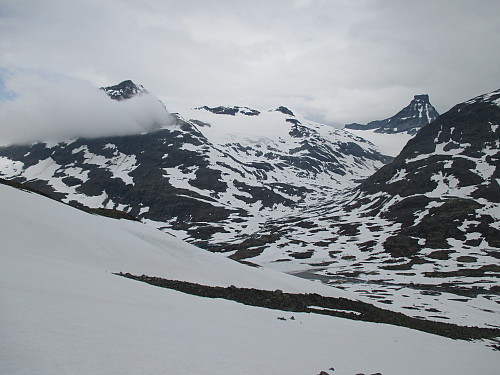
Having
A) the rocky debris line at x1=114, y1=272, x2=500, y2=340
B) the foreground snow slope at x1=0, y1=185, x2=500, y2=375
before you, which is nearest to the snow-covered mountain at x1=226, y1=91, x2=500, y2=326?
the rocky debris line at x1=114, y1=272, x2=500, y2=340

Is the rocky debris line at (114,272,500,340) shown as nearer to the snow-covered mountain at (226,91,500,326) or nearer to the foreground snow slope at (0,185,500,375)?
the foreground snow slope at (0,185,500,375)

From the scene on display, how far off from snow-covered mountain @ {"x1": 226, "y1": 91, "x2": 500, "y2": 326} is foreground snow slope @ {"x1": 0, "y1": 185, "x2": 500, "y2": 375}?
30.2m

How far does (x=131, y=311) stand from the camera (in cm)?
1198

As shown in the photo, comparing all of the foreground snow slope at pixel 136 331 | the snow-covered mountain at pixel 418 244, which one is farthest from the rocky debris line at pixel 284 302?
the snow-covered mountain at pixel 418 244

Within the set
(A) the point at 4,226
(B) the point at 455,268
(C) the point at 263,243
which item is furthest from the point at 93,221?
(C) the point at 263,243

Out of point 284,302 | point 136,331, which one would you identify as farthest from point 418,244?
point 136,331

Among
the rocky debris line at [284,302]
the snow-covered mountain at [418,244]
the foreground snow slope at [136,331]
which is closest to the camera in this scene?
the foreground snow slope at [136,331]

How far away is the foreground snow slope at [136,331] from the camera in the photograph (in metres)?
7.45

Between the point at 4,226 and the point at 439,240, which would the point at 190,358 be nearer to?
the point at 4,226

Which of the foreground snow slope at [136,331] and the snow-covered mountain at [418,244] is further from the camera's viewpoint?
the snow-covered mountain at [418,244]

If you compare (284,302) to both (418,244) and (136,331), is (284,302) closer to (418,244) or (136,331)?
(136,331)

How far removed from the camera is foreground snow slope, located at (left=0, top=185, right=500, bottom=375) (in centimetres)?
745

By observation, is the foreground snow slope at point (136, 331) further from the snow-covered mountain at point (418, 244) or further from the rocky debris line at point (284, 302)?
the snow-covered mountain at point (418, 244)

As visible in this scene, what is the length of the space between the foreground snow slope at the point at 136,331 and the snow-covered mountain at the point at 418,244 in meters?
30.2
